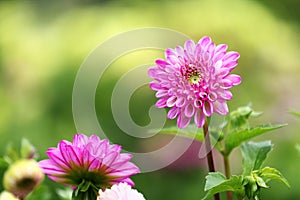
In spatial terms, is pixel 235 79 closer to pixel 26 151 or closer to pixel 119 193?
pixel 119 193

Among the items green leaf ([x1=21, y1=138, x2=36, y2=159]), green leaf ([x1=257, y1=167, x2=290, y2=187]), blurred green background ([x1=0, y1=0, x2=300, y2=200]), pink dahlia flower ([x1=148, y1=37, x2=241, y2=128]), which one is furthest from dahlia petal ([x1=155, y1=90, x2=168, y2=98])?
blurred green background ([x1=0, y1=0, x2=300, y2=200])

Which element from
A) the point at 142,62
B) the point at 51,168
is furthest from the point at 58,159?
the point at 142,62

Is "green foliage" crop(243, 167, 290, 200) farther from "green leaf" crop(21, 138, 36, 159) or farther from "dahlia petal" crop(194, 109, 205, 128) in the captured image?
"green leaf" crop(21, 138, 36, 159)

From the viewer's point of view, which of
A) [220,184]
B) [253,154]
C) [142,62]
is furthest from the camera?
[142,62]

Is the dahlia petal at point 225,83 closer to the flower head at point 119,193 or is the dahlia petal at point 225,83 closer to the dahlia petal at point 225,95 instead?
the dahlia petal at point 225,95

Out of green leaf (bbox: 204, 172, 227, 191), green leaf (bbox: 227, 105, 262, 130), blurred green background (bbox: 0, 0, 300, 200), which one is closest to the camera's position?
green leaf (bbox: 204, 172, 227, 191)

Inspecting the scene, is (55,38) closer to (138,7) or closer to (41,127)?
(138,7)

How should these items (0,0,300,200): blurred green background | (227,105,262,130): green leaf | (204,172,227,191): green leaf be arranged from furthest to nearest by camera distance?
1. (0,0,300,200): blurred green background
2. (227,105,262,130): green leaf
3. (204,172,227,191): green leaf
